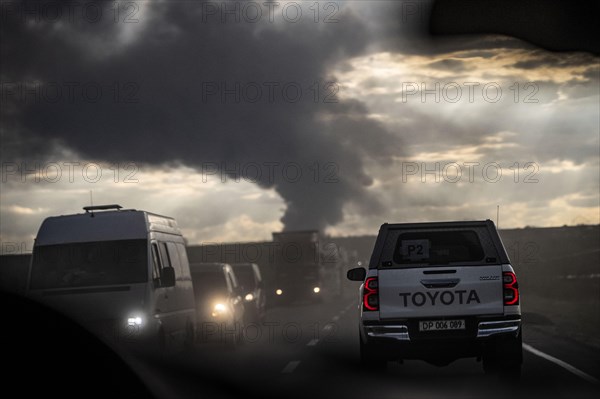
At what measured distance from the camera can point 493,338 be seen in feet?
39.9

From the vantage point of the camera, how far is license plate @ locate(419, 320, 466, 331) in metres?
12.2

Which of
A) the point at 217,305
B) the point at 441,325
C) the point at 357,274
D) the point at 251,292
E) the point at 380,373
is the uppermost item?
the point at 357,274

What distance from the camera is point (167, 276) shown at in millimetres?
15117

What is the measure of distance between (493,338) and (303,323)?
1719 cm

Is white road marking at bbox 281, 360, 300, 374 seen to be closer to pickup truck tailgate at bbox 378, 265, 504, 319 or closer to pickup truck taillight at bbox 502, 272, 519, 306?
pickup truck tailgate at bbox 378, 265, 504, 319

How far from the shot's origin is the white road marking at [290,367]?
1434 cm

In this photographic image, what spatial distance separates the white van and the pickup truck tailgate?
12.8ft

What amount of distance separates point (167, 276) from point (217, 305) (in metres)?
5.60

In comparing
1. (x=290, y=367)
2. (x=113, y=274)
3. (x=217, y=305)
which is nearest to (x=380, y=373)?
(x=290, y=367)

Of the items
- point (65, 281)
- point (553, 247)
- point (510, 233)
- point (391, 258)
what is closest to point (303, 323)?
point (65, 281)

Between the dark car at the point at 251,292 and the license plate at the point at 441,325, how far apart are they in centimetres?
1336

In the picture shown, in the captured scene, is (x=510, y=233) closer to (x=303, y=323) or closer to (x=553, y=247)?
(x=553, y=247)

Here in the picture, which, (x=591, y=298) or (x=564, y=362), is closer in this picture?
(x=564, y=362)

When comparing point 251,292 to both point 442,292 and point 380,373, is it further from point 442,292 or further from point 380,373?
point 442,292
